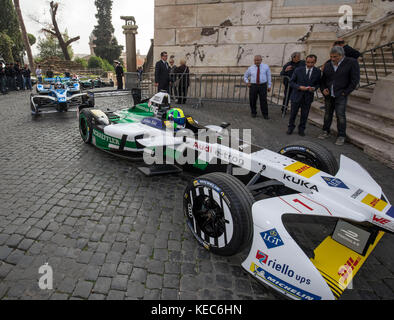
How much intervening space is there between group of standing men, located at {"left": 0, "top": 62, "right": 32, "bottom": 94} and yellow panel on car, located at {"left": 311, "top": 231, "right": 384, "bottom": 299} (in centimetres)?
1725

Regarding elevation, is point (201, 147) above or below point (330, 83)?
below

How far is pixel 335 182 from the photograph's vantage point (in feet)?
7.42

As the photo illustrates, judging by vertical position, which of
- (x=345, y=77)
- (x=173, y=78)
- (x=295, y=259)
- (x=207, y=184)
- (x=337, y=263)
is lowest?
(x=337, y=263)

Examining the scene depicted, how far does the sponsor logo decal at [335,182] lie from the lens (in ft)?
7.18

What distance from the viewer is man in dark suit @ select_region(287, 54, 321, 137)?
17.8 ft

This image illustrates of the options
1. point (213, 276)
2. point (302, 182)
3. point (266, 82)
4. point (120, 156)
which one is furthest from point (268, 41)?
point (213, 276)

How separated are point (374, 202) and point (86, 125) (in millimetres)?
5212

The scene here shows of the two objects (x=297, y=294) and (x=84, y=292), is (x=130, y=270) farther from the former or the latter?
(x=297, y=294)

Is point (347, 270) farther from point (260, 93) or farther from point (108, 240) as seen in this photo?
point (260, 93)

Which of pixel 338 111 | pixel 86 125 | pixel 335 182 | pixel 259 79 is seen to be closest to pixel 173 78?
pixel 259 79

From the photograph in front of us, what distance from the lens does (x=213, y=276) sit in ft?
6.97

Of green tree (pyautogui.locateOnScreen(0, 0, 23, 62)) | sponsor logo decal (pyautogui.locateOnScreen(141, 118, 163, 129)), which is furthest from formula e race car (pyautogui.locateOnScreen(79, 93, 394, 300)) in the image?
green tree (pyautogui.locateOnScreen(0, 0, 23, 62))

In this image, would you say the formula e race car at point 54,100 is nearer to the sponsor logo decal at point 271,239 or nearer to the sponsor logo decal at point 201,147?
the sponsor logo decal at point 201,147

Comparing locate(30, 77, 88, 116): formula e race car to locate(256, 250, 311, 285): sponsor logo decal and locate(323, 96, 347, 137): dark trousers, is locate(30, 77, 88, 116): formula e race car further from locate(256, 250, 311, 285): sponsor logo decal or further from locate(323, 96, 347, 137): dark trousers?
locate(256, 250, 311, 285): sponsor logo decal
